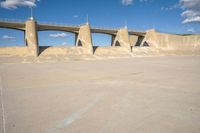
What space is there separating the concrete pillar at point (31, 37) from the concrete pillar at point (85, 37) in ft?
40.9

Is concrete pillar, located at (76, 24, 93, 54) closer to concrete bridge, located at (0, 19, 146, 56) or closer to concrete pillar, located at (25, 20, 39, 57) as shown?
concrete bridge, located at (0, 19, 146, 56)

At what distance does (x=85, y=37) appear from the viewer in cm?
4553

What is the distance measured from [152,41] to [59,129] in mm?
60241

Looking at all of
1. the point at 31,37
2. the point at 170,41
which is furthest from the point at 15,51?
the point at 170,41

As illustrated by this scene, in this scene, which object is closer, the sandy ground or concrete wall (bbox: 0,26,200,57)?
the sandy ground

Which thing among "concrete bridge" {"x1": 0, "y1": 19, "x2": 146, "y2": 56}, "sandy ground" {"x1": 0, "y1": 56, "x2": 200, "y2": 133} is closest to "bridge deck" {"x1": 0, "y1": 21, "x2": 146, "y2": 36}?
"concrete bridge" {"x1": 0, "y1": 19, "x2": 146, "y2": 56}

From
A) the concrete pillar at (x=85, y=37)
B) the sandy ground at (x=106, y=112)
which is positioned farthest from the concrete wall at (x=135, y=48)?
the sandy ground at (x=106, y=112)

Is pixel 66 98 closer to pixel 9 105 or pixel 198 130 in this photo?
pixel 9 105

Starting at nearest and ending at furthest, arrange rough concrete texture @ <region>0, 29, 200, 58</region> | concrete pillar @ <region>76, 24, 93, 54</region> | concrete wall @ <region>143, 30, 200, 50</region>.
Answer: rough concrete texture @ <region>0, 29, 200, 58</region>, concrete pillar @ <region>76, 24, 93, 54</region>, concrete wall @ <region>143, 30, 200, 50</region>

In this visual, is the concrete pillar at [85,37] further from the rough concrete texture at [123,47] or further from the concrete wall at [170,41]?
the concrete wall at [170,41]

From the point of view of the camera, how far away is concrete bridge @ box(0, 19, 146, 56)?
120 ft

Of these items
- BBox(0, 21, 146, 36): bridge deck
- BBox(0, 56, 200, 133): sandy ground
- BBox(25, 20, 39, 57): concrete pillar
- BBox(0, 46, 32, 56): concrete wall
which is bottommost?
BBox(0, 56, 200, 133): sandy ground

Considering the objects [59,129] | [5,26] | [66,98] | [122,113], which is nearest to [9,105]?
[66,98]

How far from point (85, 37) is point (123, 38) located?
13339 mm
